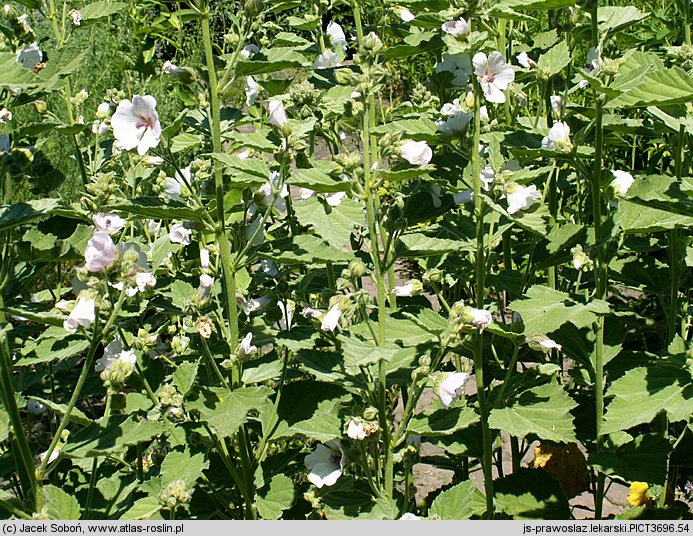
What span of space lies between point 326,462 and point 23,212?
3.27ft

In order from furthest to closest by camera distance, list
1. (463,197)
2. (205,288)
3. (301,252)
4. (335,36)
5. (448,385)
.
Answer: (335,36)
(463,197)
(205,288)
(301,252)
(448,385)

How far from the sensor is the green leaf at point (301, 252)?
6.36ft

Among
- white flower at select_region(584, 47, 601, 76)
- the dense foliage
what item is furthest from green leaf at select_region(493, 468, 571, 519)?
white flower at select_region(584, 47, 601, 76)

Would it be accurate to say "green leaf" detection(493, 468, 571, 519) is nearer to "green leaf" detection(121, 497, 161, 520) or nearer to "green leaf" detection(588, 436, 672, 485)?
"green leaf" detection(588, 436, 672, 485)

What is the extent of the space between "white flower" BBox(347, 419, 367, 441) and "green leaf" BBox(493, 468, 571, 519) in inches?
30.1

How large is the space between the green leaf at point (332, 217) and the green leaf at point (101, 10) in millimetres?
885

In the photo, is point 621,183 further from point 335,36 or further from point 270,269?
point 335,36

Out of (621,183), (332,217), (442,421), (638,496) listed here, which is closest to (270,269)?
(332,217)

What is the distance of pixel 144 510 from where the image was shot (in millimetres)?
1945

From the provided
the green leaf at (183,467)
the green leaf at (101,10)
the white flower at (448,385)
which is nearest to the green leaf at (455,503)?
the white flower at (448,385)

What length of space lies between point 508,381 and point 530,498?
0.40 metres

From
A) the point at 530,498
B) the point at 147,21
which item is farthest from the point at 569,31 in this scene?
the point at 147,21

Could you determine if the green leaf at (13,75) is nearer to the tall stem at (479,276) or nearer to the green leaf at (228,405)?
the green leaf at (228,405)
